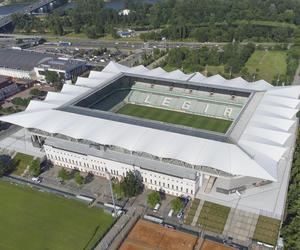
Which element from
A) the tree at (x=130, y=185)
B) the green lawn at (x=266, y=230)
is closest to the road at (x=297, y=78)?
the green lawn at (x=266, y=230)

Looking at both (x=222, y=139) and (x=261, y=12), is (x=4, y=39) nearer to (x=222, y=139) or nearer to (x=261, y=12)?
(x=261, y=12)

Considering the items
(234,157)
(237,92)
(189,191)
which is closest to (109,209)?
(189,191)

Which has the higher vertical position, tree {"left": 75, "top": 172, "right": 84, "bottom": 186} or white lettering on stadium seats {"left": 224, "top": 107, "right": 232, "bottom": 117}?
white lettering on stadium seats {"left": 224, "top": 107, "right": 232, "bottom": 117}

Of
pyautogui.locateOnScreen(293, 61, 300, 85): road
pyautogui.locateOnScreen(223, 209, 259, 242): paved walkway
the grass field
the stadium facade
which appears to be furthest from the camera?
pyautogui.locateOnScreen(293, 61, 300, 85): road

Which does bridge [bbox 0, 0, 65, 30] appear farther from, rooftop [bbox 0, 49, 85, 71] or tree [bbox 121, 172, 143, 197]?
tree [bbox 121, 172, 143, 197]

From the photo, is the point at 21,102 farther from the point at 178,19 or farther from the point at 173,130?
the point at 178,19

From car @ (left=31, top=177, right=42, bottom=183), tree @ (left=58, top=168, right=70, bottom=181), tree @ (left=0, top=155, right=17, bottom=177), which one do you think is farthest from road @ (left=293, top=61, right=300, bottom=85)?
tree @ (left=0, top=155, right=17, bottom=177)
